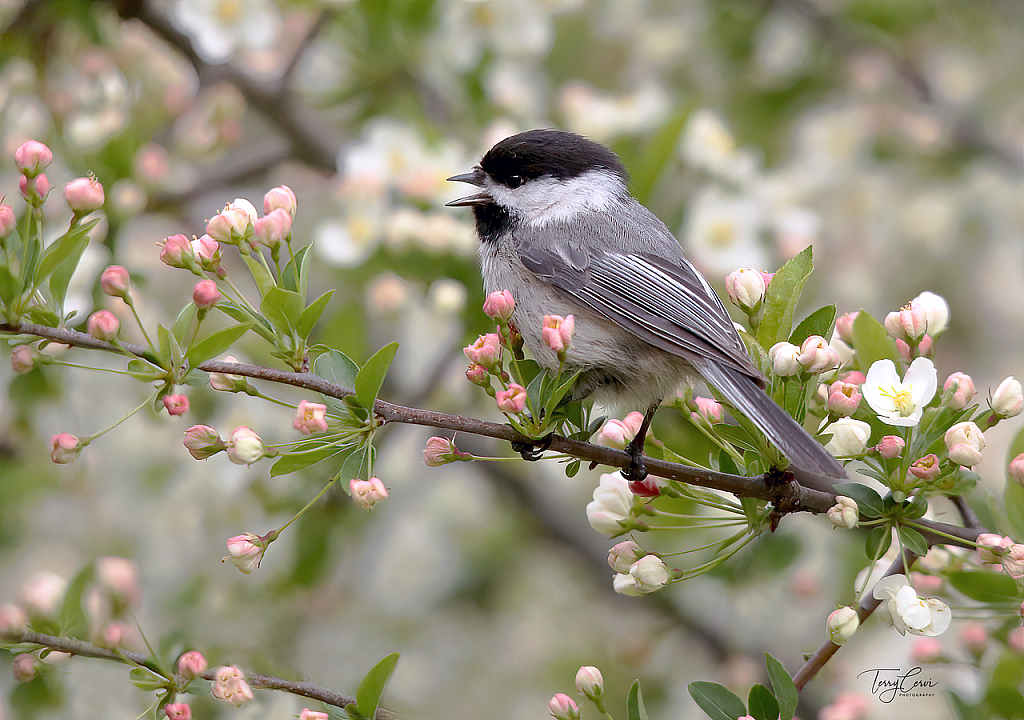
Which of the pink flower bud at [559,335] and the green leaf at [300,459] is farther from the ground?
the pink flower bud at [559,335]

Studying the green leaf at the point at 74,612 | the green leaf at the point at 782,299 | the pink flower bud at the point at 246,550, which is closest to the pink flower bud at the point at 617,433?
the green leaf at the point at 782,299

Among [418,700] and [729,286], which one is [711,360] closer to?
[729,286]

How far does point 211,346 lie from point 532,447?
0.79 m

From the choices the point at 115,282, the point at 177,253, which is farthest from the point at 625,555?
the point at 115,282

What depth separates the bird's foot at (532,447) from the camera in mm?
2025

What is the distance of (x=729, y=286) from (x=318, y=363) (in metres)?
0.94

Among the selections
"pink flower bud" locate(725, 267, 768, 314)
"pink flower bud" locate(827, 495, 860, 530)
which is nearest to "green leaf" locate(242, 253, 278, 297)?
"pink flower bud" locate(725, 267, 768, 314)

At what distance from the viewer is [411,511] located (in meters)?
4.89

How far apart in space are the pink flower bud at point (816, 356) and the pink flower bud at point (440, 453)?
740 millimetres

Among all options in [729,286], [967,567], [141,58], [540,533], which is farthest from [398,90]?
[967,567]

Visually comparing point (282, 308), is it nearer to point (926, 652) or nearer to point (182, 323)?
point (182, 323)

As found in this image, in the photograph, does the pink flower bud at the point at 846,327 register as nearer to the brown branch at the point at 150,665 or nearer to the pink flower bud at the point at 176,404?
the brown branch at the point at 150,665

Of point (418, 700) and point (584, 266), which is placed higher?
point (584, 266)

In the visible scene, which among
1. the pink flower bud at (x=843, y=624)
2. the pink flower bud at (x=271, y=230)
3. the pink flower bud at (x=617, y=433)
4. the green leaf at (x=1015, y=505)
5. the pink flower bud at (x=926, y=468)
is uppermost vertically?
the pink flower bud at (x=271, y=230)
